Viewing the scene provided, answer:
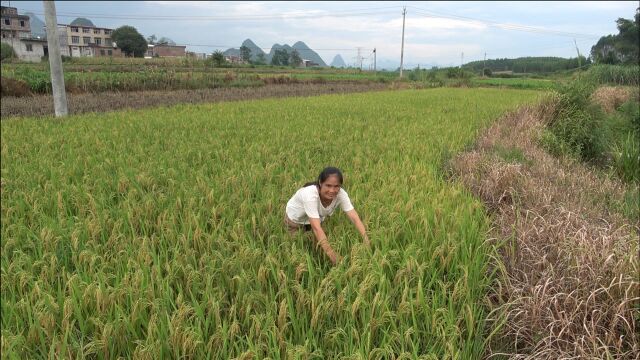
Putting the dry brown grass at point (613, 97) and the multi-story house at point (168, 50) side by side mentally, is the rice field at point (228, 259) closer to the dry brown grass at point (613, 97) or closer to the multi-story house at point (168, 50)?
the dry brown grass at point (613, 97)

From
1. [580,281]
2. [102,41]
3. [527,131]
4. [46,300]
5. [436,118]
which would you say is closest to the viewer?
[46,300]

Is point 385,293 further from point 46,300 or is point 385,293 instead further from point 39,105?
point 39,105

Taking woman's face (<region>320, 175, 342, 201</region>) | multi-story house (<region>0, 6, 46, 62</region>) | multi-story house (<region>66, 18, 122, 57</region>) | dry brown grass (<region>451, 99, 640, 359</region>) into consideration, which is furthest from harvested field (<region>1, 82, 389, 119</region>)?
multi-story house (<region>66, 18, 122, 57</region>)

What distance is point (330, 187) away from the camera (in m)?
2.66

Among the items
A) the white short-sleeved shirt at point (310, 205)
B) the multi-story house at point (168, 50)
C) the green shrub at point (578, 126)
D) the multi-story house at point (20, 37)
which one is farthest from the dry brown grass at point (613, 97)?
the multi-story house at point (168, 50)

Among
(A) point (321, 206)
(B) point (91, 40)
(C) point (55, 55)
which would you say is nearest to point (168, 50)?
(B) point (91, 40)

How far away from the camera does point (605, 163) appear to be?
294 inches

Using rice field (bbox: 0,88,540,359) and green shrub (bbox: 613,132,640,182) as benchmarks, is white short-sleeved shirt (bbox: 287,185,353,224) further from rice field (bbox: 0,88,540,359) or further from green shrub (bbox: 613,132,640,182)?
green shrub (bbox: 613,132,640,182)

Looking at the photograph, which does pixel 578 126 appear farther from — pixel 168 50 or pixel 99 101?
pixel 168 50

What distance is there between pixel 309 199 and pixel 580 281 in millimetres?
1563

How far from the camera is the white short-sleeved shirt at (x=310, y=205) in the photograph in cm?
264

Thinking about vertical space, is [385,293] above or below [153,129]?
below

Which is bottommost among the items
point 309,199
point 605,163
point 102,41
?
point 605,163

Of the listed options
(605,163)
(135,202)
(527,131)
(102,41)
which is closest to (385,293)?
(135,202)
